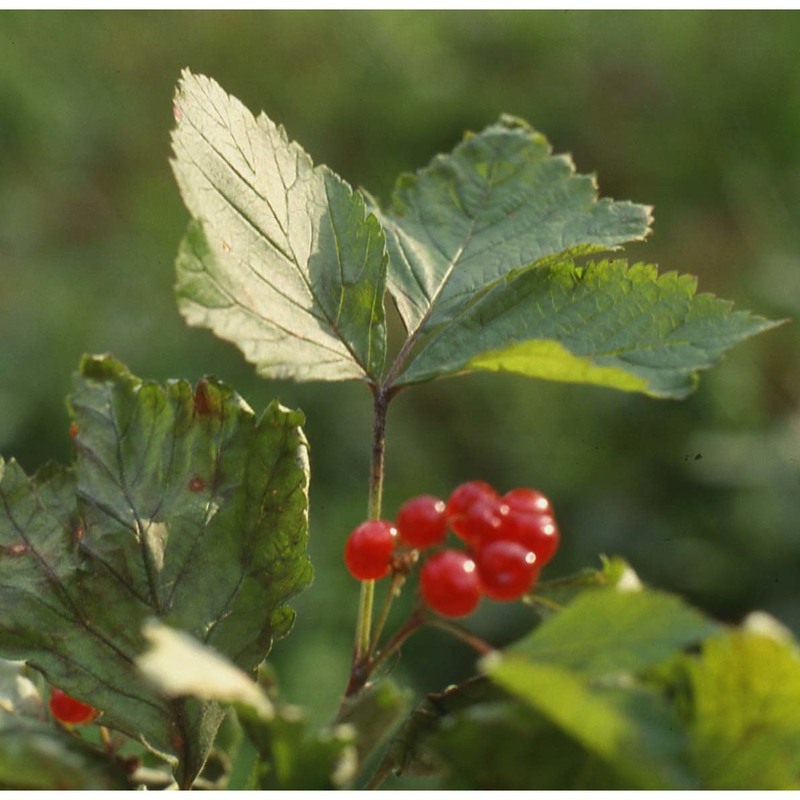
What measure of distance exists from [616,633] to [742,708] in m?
0.08

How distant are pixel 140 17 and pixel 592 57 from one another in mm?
2574

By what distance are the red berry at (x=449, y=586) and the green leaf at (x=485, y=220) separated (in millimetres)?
267

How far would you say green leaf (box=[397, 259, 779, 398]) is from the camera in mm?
895

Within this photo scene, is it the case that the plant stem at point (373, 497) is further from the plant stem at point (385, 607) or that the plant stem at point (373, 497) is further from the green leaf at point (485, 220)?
the green leaf at point (485, 220)

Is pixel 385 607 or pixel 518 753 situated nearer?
pixel 518 753

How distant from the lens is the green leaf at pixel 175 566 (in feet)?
2.85

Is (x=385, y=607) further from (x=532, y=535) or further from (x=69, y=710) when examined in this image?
(x=69, y=710)

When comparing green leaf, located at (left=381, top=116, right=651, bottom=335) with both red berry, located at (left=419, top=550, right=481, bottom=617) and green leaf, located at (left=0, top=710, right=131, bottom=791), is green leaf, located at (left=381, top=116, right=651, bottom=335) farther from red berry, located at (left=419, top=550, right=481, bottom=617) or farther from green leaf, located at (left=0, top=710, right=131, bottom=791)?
green leaf, located at (left=0, top=710, right=131, bottom=791)

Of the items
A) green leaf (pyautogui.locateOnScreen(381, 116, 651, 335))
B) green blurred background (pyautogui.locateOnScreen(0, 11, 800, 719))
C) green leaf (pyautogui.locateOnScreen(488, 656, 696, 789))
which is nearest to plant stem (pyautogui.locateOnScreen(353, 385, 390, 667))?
green leaf (pyautogui.locateOnScreen(381, 116, 651, 335))

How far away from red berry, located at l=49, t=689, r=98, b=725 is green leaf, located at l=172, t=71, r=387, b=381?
15.3 inches

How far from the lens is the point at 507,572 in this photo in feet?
2.68

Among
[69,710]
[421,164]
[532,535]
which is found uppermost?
[421,164]

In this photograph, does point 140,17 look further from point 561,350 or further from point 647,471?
point 561,350

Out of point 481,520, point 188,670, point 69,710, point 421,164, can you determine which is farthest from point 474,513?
point 421,164
